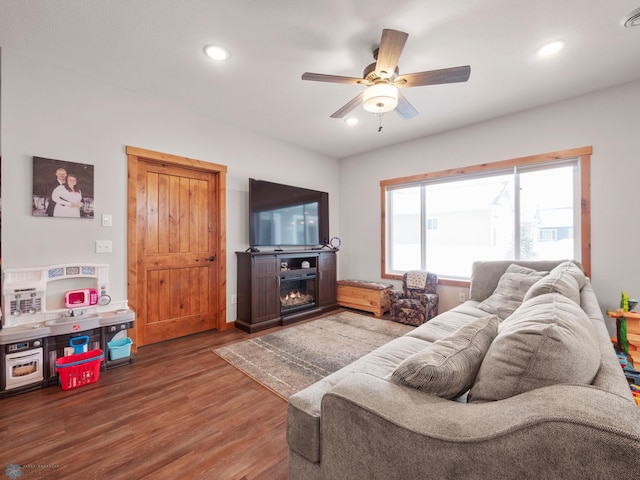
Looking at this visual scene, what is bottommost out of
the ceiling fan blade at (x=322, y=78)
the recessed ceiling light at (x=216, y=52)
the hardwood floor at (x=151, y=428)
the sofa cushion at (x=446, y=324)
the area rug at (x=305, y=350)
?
the hardwood floor at (x=151, y=428)

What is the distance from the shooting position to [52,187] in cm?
245

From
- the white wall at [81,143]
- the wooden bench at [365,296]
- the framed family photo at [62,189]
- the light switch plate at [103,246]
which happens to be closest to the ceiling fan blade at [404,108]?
the white wall at [81,143]

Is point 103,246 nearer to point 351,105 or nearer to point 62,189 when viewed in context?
point 62,189

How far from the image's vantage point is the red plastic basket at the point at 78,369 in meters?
2.13

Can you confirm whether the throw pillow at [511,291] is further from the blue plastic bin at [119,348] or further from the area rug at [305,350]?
the blue plastic bin at [119,348]

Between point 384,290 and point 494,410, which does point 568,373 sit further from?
point 384,290

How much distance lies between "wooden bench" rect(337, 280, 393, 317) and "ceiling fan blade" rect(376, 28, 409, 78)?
3.04 m

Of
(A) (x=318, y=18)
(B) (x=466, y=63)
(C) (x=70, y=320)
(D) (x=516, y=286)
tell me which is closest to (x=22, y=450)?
(C) (x=70, y=320)

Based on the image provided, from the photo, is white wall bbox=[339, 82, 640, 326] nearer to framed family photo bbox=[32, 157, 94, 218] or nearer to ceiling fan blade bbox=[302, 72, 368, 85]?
ceiling fan blade bbox=[302, 72, 368, 85]

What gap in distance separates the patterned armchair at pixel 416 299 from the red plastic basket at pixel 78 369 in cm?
343

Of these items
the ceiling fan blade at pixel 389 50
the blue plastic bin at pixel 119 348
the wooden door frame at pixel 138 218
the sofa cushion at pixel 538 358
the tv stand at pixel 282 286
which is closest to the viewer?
the sofa cushion at pixel 538 358

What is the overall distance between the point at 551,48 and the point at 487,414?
117 inches

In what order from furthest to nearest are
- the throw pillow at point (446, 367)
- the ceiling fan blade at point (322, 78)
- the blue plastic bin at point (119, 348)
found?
the blue plastic bin at point (119, 348) → the ceiling fan blade at point (322, 78) → the throw pillow at point (446, 367)

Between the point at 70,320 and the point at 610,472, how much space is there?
10.9 feet
